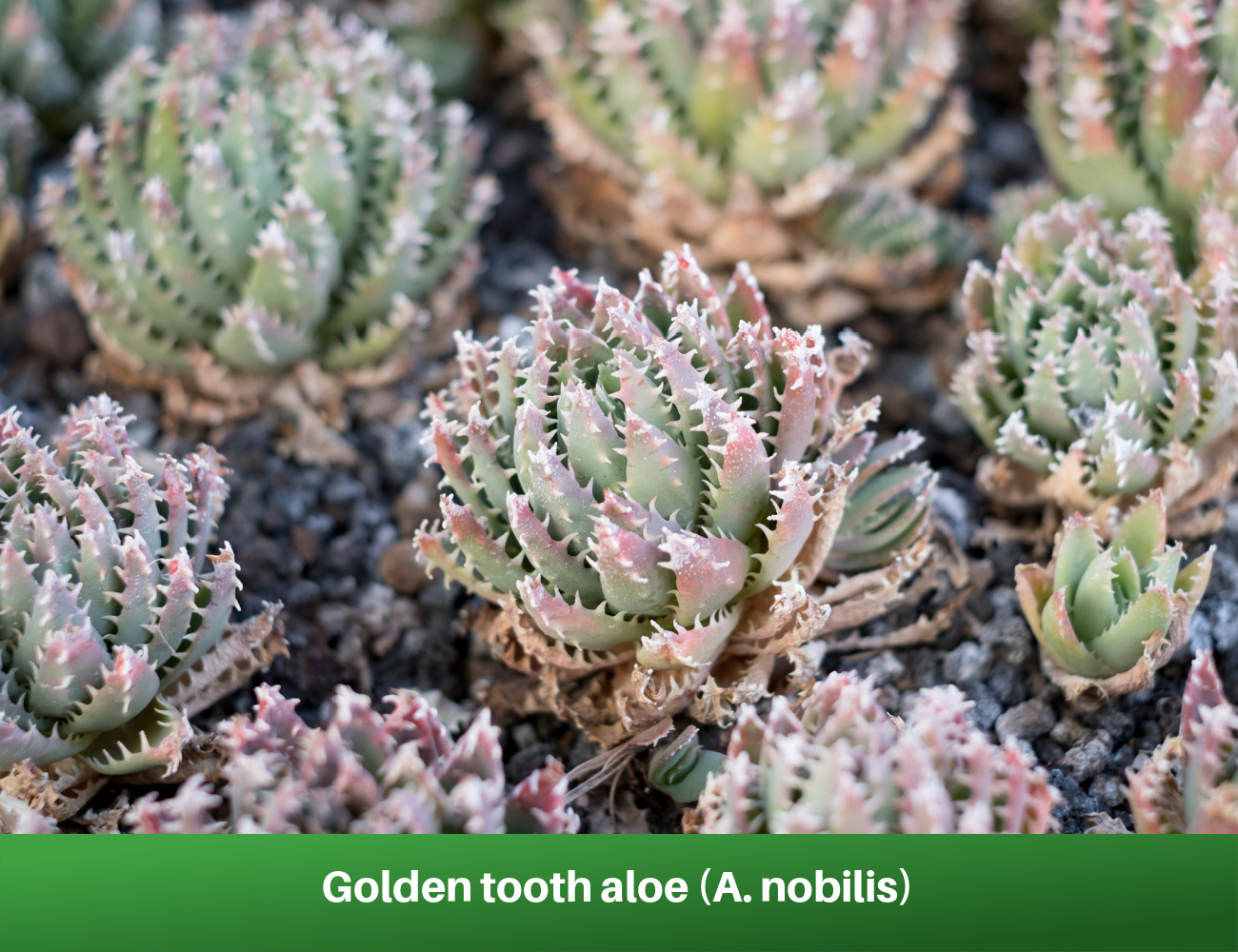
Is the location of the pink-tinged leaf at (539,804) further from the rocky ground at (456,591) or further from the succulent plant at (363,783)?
the rocky ground at (456,591)

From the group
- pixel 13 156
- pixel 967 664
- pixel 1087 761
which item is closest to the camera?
pixel 1087 761

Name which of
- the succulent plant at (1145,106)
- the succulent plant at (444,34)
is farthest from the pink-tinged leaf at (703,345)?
the succulent plant at (444,34)

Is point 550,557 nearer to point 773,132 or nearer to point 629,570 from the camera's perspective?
point 629,570

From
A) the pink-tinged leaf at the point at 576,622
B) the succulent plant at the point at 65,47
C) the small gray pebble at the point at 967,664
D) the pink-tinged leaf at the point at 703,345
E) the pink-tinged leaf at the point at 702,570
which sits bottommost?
the pink-tinged leaf at the point at 576,622

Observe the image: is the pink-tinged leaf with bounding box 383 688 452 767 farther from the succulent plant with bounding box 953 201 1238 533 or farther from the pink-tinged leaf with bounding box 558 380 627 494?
the succulent plant with bounding box 953 201 1238 533

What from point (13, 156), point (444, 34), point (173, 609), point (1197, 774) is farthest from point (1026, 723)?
point (13, 156)

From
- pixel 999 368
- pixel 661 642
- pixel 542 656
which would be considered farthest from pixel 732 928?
pixel 999 368

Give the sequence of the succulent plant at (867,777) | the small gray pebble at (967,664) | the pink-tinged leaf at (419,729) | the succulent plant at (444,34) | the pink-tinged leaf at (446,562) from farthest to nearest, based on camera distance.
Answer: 1. the succulent plant at (444,34)
2. the small gray pebble at (967,664)
3. the pink-tinged leaf at (446,562)
4. the pink-tinged leaf at (419,729)
5. the succulent plant at (867,777)

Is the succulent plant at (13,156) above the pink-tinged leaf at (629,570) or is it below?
above
